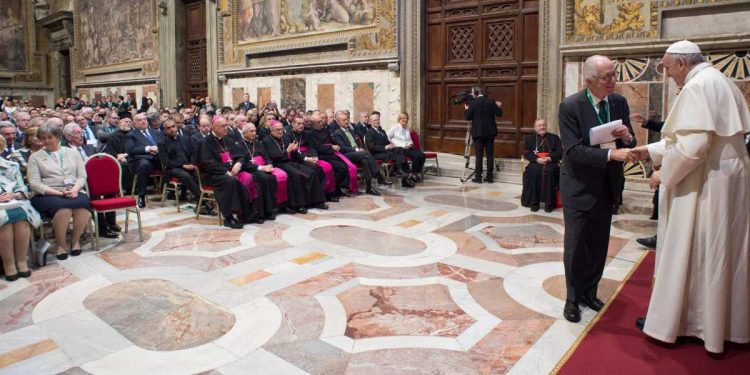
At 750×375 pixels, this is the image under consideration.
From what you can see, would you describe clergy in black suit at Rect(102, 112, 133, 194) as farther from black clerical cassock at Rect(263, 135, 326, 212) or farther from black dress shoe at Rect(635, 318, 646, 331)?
black dress shoe at Rect(635, 318, 646, 331)

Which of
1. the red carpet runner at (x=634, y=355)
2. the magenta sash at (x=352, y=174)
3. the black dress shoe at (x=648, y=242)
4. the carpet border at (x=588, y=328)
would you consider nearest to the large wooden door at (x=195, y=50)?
the magenta sash at (x=352, y=174)

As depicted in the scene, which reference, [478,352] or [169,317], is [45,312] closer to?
[169,317]

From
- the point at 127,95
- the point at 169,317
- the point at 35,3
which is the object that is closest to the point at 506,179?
the point at 169,317

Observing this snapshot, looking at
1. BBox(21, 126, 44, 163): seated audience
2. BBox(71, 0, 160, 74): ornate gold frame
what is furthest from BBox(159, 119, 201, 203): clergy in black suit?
BBox(71, 0, 160, 74): ornate gold frame

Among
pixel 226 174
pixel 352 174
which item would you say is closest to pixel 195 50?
pixel 352 174

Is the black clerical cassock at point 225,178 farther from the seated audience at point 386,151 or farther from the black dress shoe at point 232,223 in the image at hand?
the seated audience at point 386,151

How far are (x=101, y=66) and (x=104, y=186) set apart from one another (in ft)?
57.4

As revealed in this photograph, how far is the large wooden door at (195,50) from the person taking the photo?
1653cm

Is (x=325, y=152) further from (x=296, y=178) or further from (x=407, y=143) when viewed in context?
(x=407, y=143)

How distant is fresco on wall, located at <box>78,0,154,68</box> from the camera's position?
18281mm

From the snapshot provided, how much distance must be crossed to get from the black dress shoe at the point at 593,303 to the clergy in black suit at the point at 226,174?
12.8 feet

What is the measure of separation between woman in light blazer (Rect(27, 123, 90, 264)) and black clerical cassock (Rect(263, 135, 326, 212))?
2.49 meters

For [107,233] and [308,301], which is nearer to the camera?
[308,301]

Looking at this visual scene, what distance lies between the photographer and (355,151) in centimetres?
870
